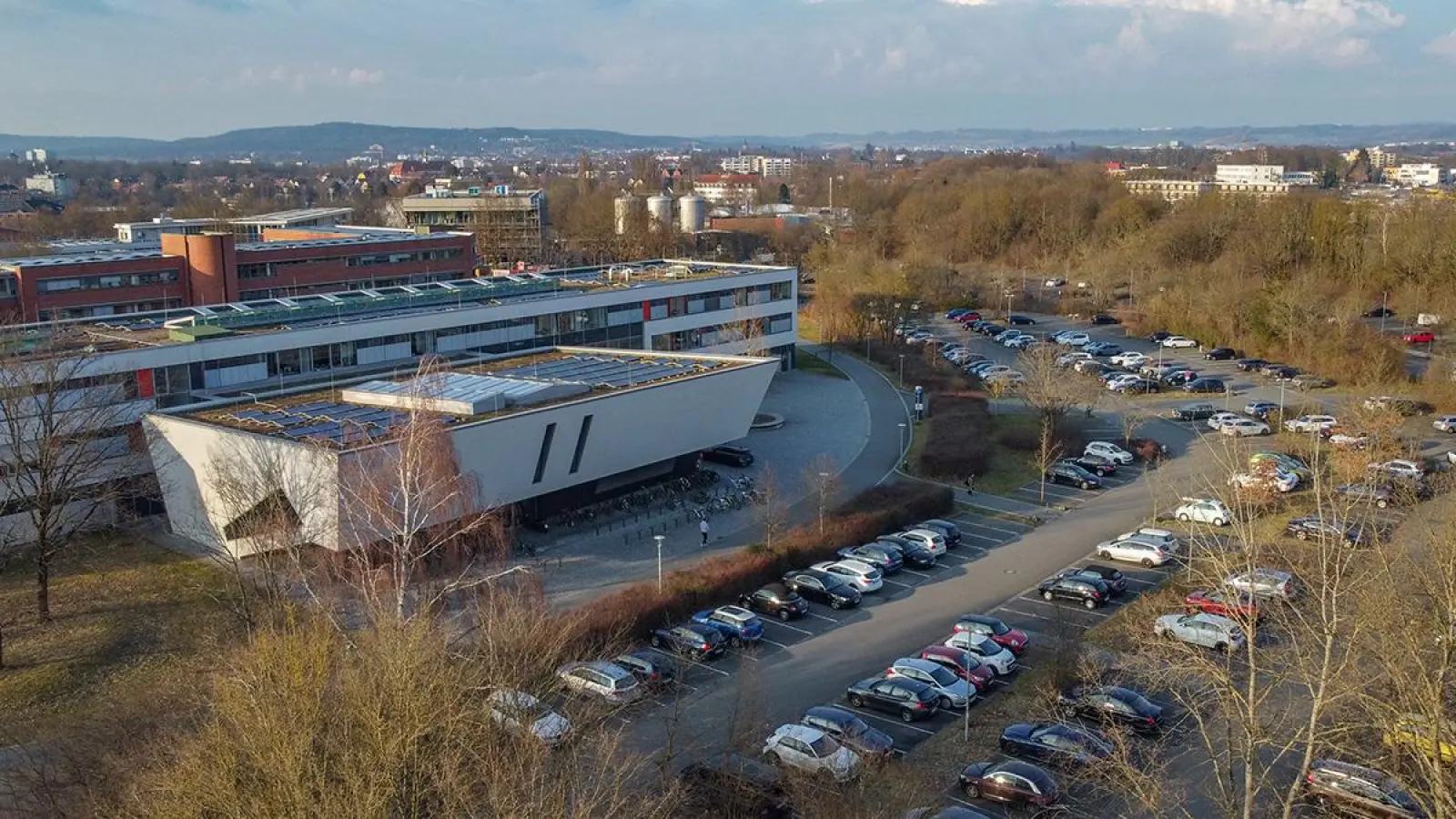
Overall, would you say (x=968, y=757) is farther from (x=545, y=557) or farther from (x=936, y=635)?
(x=545, y=557)

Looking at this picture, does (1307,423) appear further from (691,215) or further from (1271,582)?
(691,215)

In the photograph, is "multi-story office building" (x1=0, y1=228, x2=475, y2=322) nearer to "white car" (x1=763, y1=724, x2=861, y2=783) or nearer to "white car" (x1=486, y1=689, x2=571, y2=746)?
"white car" (x1=763, y1=724, x2=861, y2=783)

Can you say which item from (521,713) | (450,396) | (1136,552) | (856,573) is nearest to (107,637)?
(450,396)

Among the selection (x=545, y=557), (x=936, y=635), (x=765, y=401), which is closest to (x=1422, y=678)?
(x=936, y=635)

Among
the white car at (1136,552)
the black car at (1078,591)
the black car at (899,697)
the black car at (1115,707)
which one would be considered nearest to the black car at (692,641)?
the black car at (899,697)

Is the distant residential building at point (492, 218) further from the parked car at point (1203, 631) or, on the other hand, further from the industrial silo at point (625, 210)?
the parked car at point (1203, 631)
